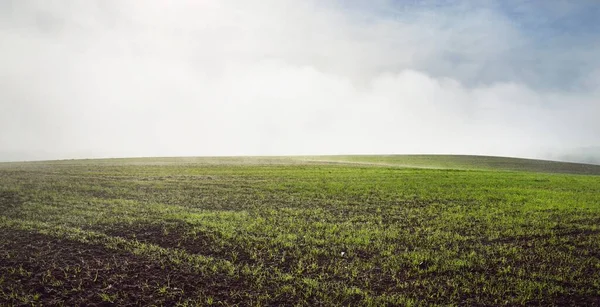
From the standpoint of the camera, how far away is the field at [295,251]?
9117 mm

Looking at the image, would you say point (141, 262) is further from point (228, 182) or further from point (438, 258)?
point (228, 182)

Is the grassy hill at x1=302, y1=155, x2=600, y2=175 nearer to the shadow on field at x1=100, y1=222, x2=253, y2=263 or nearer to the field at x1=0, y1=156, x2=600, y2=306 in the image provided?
Result: the field at x1=0, y1=156, x2=600, y2=306

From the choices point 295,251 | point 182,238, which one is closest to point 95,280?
point 182,238

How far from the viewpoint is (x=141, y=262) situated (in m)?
11.2

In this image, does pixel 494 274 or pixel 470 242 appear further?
pixel 470 242

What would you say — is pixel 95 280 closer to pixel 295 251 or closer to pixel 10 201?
pixel 295 251

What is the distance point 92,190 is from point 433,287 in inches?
1083

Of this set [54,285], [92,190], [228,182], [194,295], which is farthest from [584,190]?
[92,190]

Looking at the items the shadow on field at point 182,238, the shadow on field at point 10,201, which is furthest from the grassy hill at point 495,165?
the shadow on field at point 10,201

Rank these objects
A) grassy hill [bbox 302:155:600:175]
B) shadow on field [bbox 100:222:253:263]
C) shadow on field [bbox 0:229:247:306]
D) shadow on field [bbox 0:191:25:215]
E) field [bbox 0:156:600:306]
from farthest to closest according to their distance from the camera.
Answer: grassy hill [bbox 302:155:600:175], shadow on field [bbox 0:191:25:215], shadow on field [bbox 100:222:253:263], field [bbox 0:156:600:306], shadow on field [bbox 0:229:247:306]

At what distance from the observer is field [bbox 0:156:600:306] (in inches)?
359

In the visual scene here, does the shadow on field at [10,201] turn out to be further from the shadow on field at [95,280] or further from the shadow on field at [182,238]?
the shadow on field at [182,238]

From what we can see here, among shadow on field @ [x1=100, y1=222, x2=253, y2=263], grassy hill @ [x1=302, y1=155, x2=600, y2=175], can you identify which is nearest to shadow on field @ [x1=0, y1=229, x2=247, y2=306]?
shadow on field @ [x1=100, y1=222, x2=253, y2=263]

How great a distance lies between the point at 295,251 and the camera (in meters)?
12.2
